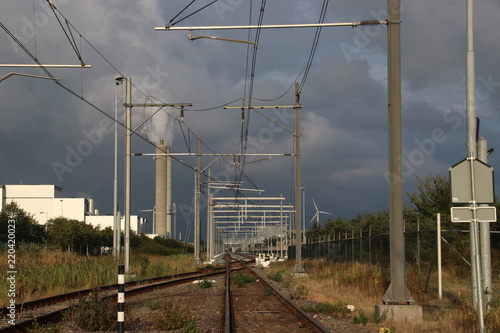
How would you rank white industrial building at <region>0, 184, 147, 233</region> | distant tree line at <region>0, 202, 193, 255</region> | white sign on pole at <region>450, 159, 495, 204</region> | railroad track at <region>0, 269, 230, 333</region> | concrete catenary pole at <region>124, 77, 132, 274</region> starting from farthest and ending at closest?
white industrial building at <region>0, 184, 147, 233</region>, distant tree line at <region>0, 202, 193, 255</region>, concrete catenary pole at <region>124, 77, 132, 274</region>, railroad track at <region>0, 269, 230, 333</region>, white sign on pole at <region>450, 159, 495, 204</region>

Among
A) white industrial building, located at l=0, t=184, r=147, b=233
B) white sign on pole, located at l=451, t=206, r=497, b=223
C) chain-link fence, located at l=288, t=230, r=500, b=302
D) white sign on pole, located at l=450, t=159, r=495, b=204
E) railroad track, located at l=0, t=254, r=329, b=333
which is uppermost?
white industrial building, located at l=0, t=184, r=147, b=233

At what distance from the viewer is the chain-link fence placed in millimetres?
18656

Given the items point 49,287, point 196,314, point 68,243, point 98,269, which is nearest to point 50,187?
point 68,243

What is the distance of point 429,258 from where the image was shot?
25234 millimetres

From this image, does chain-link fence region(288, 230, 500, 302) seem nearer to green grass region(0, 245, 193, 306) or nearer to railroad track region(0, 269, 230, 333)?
railroad track region(0, 269, 230, 333)

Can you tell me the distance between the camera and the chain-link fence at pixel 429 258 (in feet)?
61.2

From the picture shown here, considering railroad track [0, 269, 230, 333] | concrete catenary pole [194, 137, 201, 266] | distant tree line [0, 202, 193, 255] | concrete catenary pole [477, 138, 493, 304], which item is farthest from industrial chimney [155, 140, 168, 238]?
concrete catenary pole [477, 138, 493, 304]

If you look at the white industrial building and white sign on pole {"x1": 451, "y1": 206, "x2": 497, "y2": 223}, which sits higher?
the white industrial building

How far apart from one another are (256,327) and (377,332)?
9.29 feet

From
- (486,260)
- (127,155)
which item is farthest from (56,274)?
(486,260)

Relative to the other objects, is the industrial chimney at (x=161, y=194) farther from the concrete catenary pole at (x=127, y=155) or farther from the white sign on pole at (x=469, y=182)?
the white sign on pole at (x=469, y=182)

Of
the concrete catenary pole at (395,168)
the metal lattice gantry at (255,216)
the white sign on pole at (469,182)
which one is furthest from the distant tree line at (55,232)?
the white sign on pole at (469,182)

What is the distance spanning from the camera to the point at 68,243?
66.2 meters

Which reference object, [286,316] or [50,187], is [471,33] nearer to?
[286,316]
